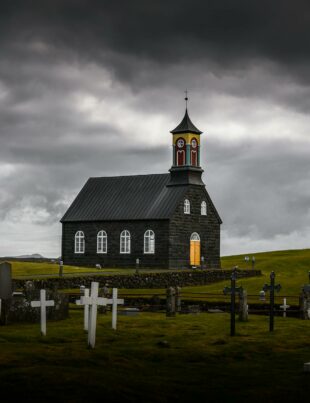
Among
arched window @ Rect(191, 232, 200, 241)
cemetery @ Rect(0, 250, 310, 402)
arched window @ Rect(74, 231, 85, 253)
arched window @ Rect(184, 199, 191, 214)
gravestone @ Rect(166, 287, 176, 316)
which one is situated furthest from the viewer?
arched window @ Rect(74, 231, 85, 253)

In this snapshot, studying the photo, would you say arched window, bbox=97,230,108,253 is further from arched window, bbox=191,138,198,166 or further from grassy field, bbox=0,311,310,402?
grassy field, bbox=0,311,310,402

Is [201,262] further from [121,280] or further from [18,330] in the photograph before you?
[18,330]

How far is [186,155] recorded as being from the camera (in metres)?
73.7

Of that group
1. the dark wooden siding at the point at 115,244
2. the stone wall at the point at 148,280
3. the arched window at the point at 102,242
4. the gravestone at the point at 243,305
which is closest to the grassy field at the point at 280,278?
the stone wall at the point at 148,280

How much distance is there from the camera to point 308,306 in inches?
1432

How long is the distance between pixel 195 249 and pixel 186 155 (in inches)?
342

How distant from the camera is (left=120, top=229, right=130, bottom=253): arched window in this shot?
2926 inches

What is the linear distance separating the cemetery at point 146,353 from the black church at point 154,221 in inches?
1348

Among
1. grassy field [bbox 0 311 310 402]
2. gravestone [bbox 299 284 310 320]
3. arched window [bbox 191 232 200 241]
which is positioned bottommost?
grassy field [bbox 0 311 310 402]

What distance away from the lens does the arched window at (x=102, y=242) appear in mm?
76062

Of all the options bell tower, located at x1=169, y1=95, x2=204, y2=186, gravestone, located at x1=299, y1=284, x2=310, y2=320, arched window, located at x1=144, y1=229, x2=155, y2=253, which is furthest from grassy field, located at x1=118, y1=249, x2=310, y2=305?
gravestone, located at x1=299, y1=284, x2=310, y2=320

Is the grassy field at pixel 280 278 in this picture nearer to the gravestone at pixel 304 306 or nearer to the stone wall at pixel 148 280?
the stone wall at pixel 148 280

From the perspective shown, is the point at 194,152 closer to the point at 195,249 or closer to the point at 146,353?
the point at 195,249

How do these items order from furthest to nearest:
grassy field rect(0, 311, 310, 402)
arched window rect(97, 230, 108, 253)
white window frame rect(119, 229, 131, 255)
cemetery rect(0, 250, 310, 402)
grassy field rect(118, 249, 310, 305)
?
arched window rect(97, 230, 108, 253) < white window frame rect(119, 229, 131, 255) < grassy field rect(118, 249, 310, 305) < cemetery rect(0, 250, 310, 402) < grassy field rect(0, 311, 310, 402)
